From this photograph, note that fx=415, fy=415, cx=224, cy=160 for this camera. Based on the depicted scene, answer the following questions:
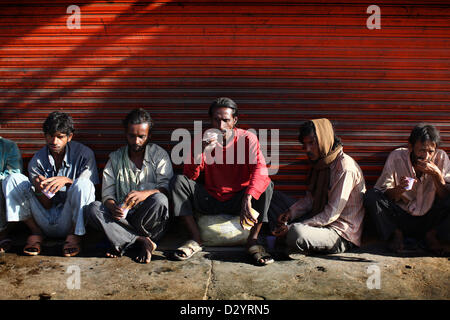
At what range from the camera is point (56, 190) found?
3.82 metres

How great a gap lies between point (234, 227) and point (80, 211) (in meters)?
1.42

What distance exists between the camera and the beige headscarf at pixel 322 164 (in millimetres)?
3752

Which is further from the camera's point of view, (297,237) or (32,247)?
(32,247)

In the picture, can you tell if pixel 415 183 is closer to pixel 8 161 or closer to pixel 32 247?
pixel 32 247

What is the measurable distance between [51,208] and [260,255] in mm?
2045

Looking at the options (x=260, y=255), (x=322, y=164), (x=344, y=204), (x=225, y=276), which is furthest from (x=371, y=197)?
(x=225, y=276)

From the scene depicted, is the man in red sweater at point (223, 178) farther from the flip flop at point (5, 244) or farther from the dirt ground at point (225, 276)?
the flip flop at point (5, 244)

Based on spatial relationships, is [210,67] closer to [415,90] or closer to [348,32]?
[348,32]

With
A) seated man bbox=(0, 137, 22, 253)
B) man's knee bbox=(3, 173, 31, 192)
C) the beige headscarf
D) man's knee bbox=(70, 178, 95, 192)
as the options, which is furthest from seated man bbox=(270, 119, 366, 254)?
seated man bbox=(0, 137, 22, 253)

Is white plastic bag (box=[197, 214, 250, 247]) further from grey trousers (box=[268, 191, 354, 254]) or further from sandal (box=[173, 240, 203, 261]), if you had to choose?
grey trousers (box=[268, 191, 354, 254])

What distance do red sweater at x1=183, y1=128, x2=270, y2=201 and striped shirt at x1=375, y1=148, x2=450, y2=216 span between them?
124 cm

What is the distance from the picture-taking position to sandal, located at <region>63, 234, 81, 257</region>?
369 cm

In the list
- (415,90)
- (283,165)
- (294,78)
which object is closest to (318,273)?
(283,165)

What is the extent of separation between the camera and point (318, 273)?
3344mm
